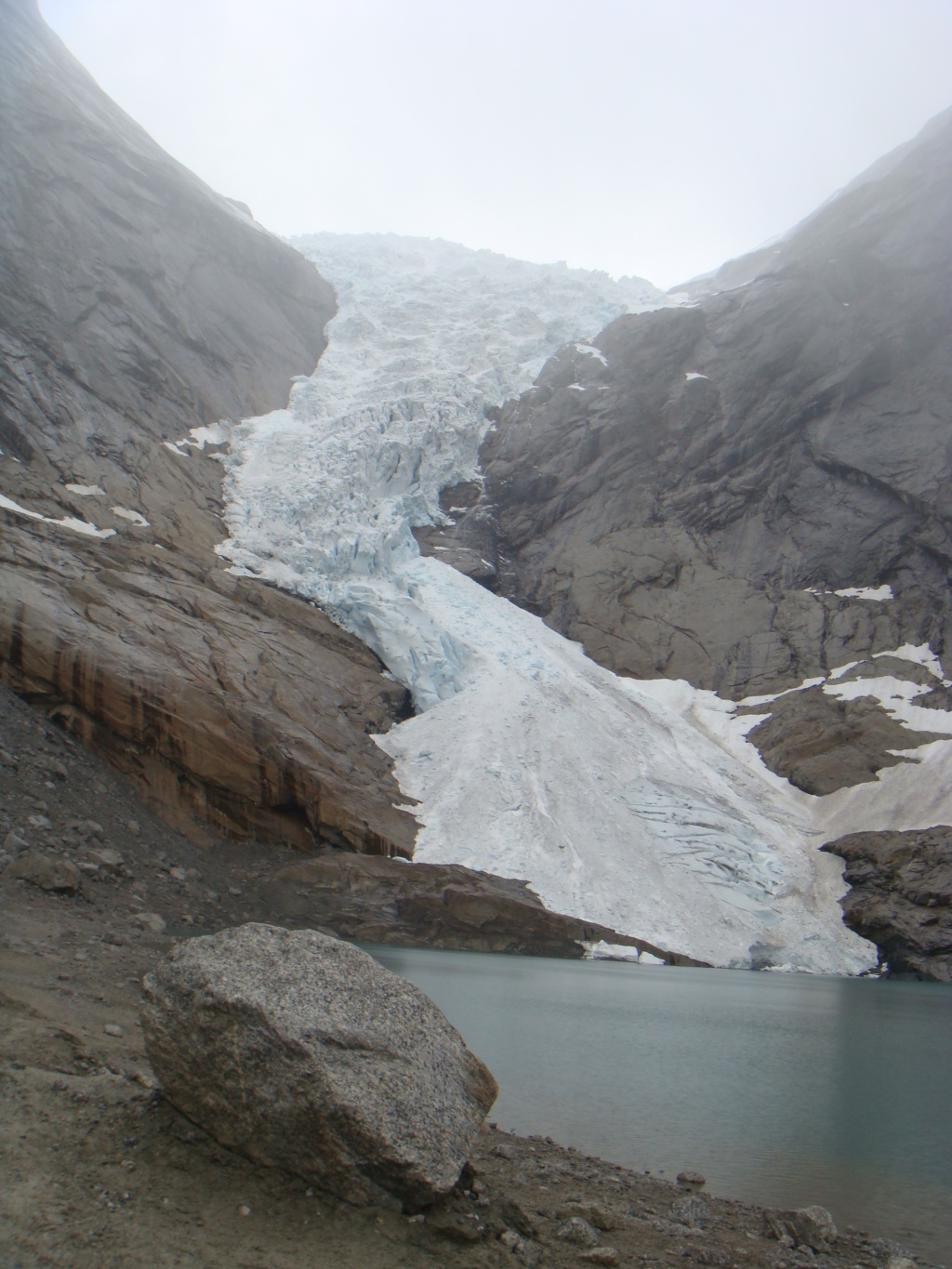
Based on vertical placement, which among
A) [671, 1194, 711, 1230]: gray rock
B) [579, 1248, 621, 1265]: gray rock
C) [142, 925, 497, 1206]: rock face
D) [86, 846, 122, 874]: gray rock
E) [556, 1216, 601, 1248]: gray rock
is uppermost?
[142, 925, 497, 1206]: rock face

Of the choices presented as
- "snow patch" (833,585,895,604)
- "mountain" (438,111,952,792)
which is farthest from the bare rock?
"snow patch" (833,585,895,604)

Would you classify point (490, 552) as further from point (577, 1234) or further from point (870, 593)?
point (577, 1234)

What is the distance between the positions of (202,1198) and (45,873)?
13.7 m

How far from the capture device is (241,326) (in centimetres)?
5562

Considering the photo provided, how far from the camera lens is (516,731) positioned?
32.4 metres

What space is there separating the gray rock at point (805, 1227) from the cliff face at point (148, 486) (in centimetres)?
2047

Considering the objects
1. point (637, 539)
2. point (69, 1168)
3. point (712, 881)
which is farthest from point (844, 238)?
point (69, 1168)

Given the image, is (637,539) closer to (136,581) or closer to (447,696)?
(447,696)

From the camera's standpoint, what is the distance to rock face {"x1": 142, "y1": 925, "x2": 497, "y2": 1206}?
15.3ft

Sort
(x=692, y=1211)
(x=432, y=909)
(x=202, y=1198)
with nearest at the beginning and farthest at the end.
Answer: (x=202, y=1198), (x=692, y=1211), (x=432, y=909)

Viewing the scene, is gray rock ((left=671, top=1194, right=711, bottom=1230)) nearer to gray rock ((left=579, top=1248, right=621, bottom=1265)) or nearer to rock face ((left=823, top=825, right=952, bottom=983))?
gray rock ((left=579, top=1248, right=621, bottom=1265))

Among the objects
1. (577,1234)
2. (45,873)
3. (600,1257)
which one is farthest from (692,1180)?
(45,873)

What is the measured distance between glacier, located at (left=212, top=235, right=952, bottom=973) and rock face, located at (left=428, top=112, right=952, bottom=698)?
3260 mm

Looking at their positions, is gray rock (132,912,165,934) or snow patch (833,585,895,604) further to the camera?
snow patch (833,585,895,604)
